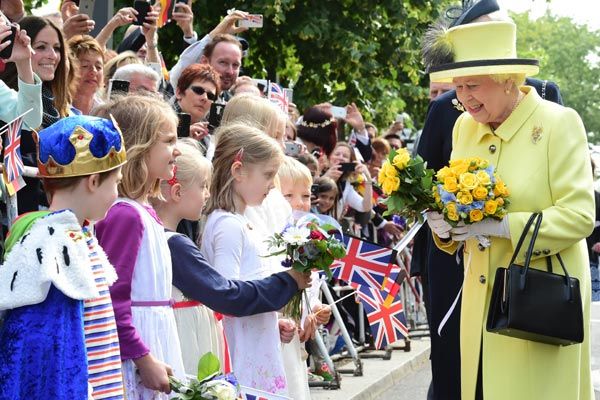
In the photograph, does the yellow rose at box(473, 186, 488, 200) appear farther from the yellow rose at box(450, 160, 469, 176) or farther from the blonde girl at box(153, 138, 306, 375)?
the blonde girl at box(153, 138, 306, 375)

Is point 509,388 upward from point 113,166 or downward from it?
downward

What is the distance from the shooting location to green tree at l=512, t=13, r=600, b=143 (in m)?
79.1

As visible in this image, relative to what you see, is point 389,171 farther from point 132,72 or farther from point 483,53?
point 132,72

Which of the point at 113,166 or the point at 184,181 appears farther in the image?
the point at 184,181

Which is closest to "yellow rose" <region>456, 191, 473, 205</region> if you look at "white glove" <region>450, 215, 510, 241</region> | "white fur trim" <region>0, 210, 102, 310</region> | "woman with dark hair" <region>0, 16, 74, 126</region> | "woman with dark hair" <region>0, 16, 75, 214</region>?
"white glove" <region>450, 215, 510, 241</region>

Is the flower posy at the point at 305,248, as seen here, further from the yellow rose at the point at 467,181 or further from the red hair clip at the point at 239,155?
the yellow rose at the point at 467,181

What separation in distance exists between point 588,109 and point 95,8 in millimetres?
72283

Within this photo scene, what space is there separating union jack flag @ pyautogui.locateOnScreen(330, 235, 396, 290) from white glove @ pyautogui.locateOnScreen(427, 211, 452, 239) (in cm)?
385

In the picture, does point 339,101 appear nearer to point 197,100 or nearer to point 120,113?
point 197,100

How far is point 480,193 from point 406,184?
333 mm

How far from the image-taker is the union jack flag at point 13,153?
15.9ft

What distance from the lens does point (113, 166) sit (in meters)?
4.31

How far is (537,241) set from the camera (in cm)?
516

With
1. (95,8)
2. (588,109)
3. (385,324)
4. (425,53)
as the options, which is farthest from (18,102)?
(588,109)
